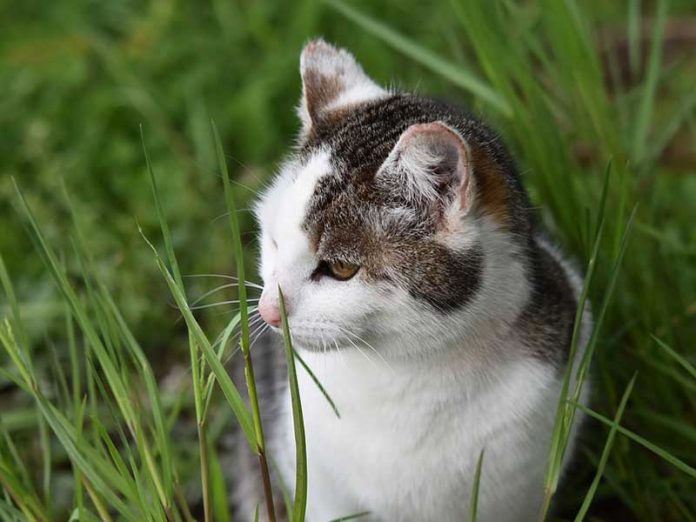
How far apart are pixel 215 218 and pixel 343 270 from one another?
102 cm

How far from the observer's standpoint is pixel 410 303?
1.56 m

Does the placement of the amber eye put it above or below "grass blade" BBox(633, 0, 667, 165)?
below

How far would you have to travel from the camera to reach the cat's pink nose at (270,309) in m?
1.54

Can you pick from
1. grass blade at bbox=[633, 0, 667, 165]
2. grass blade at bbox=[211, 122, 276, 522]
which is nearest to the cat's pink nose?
grass blade at bbox=[211, 122, 276, 522]

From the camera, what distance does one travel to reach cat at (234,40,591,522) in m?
1.55

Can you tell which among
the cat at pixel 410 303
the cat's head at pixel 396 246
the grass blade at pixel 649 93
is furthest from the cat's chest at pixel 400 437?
the grass blade at pixel 649 93

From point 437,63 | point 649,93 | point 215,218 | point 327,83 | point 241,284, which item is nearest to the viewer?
point 241,284

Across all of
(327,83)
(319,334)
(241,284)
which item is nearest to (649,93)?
(327,83)

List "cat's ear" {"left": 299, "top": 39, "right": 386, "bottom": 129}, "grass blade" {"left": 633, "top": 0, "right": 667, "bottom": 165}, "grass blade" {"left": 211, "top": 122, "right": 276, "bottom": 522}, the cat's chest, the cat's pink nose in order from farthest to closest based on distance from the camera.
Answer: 1. "grass blade" {"left": 633, "top": 0, "right": 667, "bottom": 165}
2. "cat's ear" {"left": 299, "top": 39, "right": 386, "bottom": 129}
3. the cat's chest
4. the cat's pink nose
5. "grass blade" {"left": 211, "top": 122, "right": 276, "bottom": 522}

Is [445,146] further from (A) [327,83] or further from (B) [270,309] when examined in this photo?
(A) [327,83]

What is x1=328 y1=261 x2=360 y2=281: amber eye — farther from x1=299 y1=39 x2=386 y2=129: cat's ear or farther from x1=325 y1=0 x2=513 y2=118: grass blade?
x1=325 y1=0 x2=513 y2=118: grass blade

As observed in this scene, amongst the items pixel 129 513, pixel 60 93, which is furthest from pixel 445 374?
pixel 60 93

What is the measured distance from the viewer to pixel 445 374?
1674mm

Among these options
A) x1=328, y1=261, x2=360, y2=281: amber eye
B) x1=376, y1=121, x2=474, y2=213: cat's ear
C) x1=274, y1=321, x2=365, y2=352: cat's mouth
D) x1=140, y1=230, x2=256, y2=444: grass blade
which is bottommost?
x1=140, y1=230, x2=256, y2=444: grass blade
